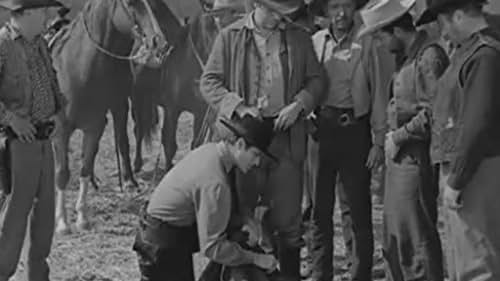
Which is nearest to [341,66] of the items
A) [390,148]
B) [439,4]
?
[390,148]

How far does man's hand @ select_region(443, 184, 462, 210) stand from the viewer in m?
5.28

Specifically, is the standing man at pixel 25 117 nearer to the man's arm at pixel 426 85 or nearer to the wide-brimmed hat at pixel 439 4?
the man's arm at pixel 426 85

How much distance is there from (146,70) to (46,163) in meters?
4.00

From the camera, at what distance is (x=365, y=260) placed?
7.25 metres

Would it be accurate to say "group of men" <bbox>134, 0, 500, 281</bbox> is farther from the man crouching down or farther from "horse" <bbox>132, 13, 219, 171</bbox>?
"horse" <bbox>132, 13, 219, 171</bbox>

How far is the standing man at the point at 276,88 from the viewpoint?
658 cm

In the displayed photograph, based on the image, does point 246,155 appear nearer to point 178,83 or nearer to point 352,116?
point 352,116

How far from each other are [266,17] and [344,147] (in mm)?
1054

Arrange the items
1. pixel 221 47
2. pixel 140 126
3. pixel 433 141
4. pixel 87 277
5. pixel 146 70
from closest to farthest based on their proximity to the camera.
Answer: pixel 433 141 < pixel 221 47 < pixel 87 277 < pixel 146 70 < pixel 140 126

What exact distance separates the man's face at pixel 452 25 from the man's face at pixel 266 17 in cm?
138

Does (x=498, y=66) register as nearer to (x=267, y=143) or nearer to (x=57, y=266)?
(x=267, y=143)

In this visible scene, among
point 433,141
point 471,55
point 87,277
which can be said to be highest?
point 471,55

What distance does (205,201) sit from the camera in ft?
18.4

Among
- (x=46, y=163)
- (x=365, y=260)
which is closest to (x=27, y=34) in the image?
(x=46, y=163)
